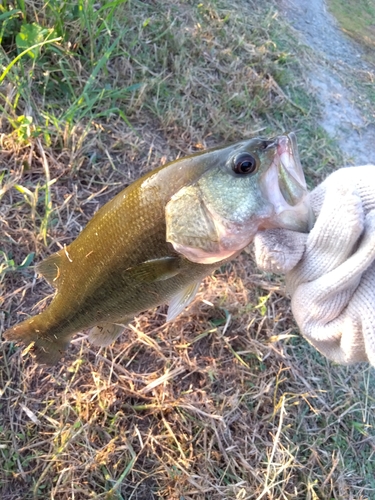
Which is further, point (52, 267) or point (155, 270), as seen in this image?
point (52, 267)

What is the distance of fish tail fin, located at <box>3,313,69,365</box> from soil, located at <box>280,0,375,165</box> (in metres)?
2.65

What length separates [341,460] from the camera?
209cm

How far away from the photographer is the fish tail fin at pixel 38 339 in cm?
158

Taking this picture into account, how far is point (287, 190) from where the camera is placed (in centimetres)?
109

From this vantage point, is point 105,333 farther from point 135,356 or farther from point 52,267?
point 135,356

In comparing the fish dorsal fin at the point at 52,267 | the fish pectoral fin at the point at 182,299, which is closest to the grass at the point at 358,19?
the fish pectoral fin at the point at 182,299

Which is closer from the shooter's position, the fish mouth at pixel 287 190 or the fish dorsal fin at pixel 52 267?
the fish mouth at pixel 287 190

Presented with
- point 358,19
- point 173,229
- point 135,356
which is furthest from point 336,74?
point 173,229

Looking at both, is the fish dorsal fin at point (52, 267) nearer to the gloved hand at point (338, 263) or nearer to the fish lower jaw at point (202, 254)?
the fish lower jaw at point (202, 254)

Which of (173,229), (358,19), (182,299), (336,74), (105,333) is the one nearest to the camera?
(173,229)

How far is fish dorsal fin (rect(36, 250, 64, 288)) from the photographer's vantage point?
151cm

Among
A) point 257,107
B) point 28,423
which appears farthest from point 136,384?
point 257,107

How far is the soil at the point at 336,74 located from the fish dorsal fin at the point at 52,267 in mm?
2604

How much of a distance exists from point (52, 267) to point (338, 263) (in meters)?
0.94
